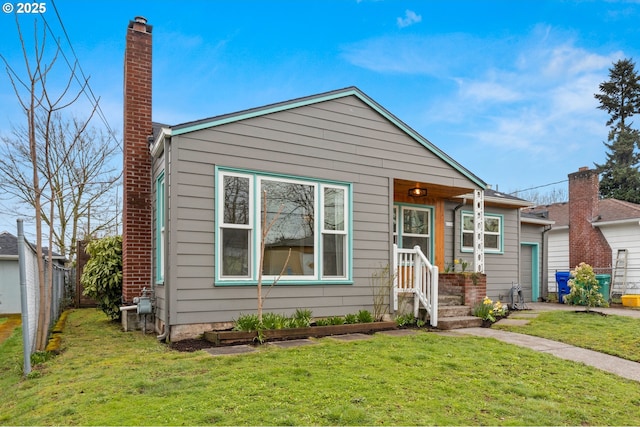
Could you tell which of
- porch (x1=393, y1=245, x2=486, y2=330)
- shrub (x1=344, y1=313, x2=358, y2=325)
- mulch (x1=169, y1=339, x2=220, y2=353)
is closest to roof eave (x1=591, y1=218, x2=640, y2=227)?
porch (x1=393, y1=245, x2=486, y2=330)

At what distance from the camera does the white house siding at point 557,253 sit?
16.9 meters

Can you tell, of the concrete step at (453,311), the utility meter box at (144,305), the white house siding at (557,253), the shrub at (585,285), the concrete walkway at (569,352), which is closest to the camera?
the concrete walkway at (569,352)

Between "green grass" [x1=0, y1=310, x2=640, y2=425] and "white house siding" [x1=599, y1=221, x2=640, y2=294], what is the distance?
38.5ft

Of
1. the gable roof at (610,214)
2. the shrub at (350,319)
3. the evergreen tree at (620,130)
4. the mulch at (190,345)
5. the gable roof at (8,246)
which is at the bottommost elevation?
the mulch at (190,345)

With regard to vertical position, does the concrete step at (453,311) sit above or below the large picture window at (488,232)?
below

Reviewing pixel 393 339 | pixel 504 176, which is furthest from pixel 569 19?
pixel 504 176

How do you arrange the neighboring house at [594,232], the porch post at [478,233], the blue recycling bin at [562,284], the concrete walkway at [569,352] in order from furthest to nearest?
the neighboring house at [594,232] → the blue recycling bin at [562,284] → the porch post at [478,233] → the concrete walkway at [569,352]

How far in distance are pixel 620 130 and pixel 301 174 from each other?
2750 centimetres

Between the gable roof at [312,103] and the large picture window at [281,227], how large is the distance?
773 mm

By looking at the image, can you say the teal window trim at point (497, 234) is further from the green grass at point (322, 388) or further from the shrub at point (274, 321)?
the shrub at point (274, 321)

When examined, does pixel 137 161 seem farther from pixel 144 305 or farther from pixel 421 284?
pixel 421 284

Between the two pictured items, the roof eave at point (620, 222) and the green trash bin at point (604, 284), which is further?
the roof eave at point (620, 222)

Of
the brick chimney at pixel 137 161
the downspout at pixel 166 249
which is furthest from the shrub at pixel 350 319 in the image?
the brick chimney at pixel 137 161

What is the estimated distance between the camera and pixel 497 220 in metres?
12.6
